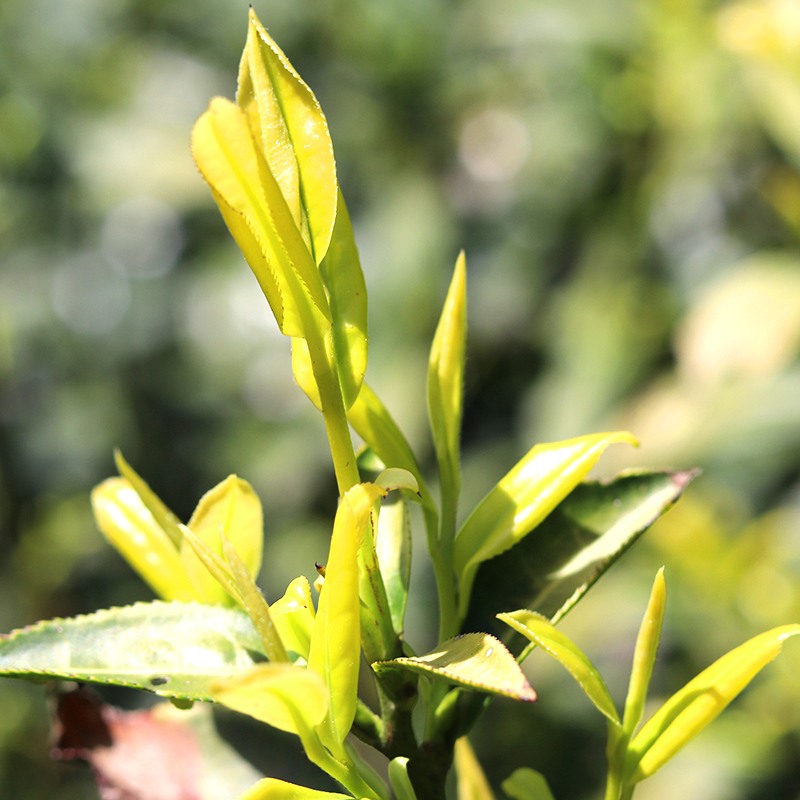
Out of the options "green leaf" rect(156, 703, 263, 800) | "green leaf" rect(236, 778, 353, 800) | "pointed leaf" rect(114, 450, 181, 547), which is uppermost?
"pointed leaf" rect(114, 450, 181, 547)

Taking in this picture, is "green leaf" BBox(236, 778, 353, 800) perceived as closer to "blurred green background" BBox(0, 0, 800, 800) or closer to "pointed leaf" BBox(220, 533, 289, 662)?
"pointed leaf" BBox(220, 533, 289, 662)

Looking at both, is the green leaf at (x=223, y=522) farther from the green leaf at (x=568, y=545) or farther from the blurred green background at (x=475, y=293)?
the blurred green background at (x=475, y=293)

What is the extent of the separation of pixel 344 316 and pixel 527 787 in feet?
0.81

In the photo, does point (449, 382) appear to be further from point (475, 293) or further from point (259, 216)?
point (475, 293)

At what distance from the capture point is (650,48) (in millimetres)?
1680

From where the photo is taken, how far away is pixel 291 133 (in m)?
0.30

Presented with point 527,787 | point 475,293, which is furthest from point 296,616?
point 475,293

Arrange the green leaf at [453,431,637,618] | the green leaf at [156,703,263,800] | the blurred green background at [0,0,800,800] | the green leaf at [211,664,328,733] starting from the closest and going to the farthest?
the green leaf at [211,664,328,733]
the green leaf at [453,431,637,618]
the green leaf at [156,703,263,800]
the blurred green background at [0,0,800,800]

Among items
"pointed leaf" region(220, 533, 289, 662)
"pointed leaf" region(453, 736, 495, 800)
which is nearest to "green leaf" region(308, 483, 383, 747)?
"pointed leaf" region(220, 533, 289, 662)

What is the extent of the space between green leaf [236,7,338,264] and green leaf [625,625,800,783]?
233 millimetres

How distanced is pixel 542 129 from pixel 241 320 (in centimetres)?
82

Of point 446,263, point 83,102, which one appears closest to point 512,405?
point 446,263

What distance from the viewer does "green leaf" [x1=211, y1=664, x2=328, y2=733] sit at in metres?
0.24

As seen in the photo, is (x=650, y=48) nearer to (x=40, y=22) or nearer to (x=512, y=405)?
(x=512, y=405)
